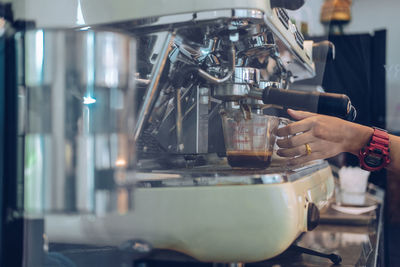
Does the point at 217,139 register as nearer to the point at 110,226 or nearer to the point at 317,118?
the point at 317,118

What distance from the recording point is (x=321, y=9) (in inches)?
25.2

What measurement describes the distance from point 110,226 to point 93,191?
0.44ft

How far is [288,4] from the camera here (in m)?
0.52

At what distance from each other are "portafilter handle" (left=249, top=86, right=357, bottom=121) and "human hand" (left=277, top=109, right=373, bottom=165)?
0.6 inches

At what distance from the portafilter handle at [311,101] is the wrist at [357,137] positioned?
0.06ft

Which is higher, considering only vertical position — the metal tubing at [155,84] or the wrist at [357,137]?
the metal tubing at [155,84]

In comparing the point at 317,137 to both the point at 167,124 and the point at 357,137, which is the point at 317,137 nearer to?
the point at 357,137

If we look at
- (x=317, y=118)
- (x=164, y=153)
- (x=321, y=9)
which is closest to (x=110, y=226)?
(x=164, y=153)

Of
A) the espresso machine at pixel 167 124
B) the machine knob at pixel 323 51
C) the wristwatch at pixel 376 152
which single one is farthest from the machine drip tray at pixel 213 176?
the machine knob at pixel 323 51

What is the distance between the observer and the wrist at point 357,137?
0.56 m

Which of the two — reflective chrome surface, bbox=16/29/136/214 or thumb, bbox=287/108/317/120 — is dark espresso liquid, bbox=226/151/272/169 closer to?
thumb, bbox=287/108/317/120

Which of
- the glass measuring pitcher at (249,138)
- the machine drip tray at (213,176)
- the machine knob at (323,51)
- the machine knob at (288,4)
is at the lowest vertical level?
the machine drip tray at (213,176)

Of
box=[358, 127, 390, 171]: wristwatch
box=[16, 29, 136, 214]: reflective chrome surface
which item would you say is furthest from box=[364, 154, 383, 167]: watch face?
box=[16, 29, 136, 214]: reflective chrome surface

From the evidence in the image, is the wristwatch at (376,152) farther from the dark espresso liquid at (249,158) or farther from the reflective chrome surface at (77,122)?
the reflective chrome surface at (77,122)
